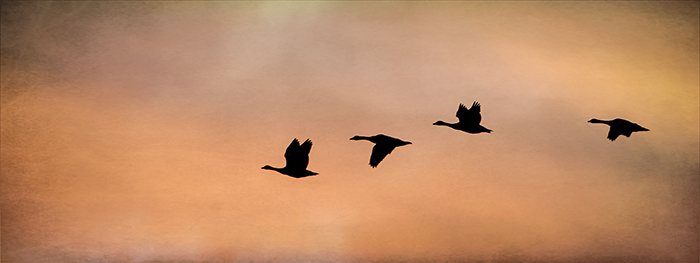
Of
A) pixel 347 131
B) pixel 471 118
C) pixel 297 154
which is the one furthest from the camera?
pixel 347 131

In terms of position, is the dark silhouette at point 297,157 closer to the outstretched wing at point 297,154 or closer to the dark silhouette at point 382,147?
the outstretched wing at point 297,154

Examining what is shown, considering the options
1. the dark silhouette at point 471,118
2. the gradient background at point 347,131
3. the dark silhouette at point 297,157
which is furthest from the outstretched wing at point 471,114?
the gradient background at point 347,131

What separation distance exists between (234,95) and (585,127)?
10.6 ft

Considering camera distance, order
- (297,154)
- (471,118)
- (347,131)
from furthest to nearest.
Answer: (347,131) < (471,118) < (297,154)

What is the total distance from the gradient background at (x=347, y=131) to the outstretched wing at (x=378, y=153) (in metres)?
1.51

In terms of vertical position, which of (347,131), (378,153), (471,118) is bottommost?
(378,153)

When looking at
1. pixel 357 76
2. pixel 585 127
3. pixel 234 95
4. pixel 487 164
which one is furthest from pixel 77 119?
pixel 585 127

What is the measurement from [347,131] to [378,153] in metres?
1.60

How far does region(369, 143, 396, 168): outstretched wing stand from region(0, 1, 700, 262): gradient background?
1.51m

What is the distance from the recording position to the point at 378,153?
4.25 m

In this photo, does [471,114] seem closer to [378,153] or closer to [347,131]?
[378,153]

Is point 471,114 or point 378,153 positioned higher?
point 471,114

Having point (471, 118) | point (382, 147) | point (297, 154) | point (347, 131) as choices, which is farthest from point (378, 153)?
point (347, 131)

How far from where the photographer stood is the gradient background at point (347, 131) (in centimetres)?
572
